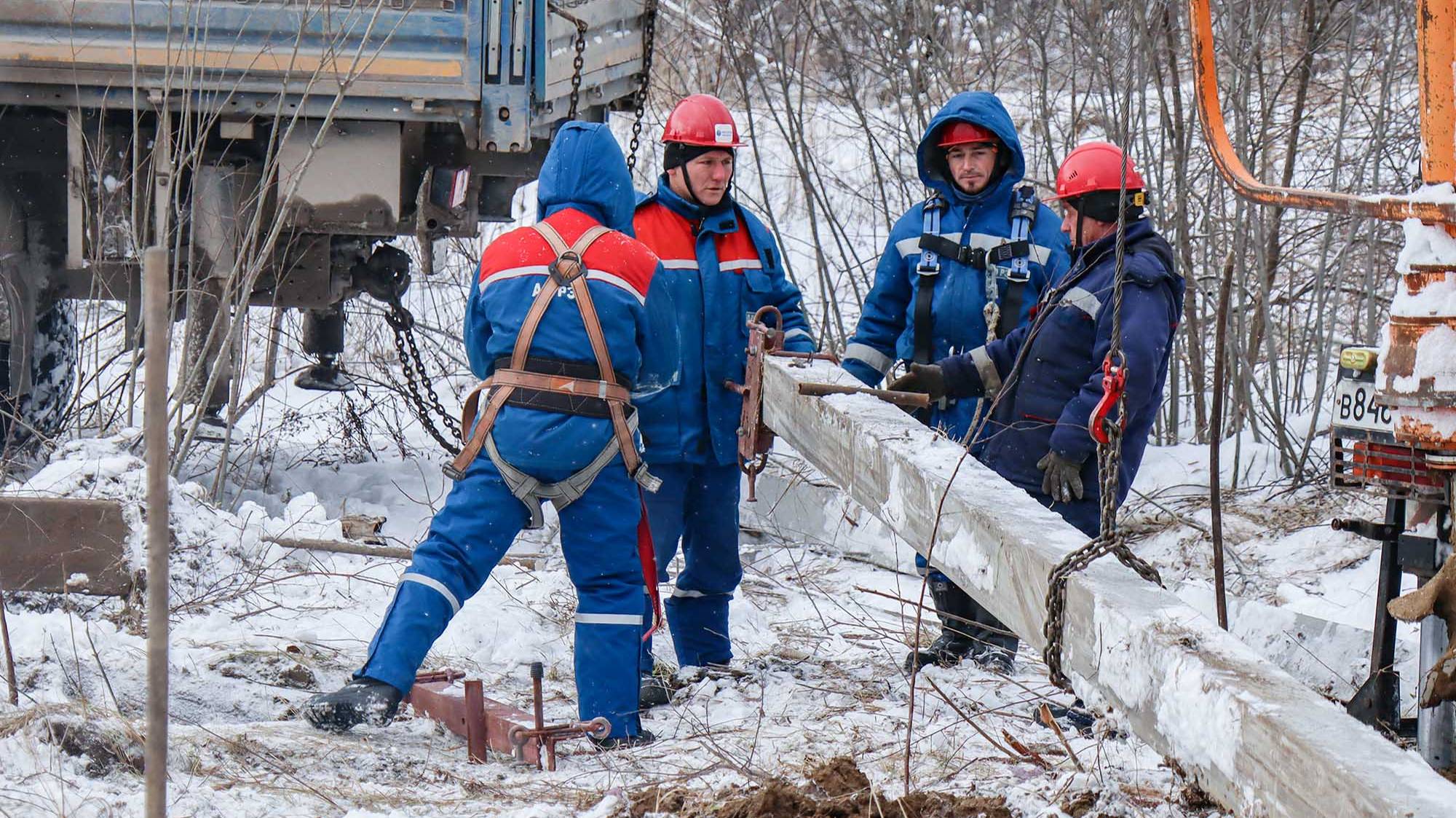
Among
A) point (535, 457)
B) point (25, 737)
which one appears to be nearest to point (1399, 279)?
point (535, 457)

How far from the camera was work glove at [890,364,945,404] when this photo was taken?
4.14 m

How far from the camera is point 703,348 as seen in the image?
4605 millimetres

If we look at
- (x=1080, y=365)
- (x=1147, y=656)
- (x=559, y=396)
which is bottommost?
(x=1147, y=656)

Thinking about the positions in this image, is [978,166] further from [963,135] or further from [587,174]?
[587,174]

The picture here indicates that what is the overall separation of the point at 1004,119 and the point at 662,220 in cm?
117

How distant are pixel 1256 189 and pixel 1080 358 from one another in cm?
A: 147

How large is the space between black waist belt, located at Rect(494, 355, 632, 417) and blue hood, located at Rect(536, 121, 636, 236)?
48 centimetres

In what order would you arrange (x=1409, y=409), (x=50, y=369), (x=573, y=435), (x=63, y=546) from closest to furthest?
(x=1409, y=409), (x=573, y=435), (x=63, y=546), (x=50, y=369)

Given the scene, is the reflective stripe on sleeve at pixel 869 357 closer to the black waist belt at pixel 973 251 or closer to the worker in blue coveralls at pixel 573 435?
the black waist belt at pixel 973 251

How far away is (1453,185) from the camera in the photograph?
7.97ft

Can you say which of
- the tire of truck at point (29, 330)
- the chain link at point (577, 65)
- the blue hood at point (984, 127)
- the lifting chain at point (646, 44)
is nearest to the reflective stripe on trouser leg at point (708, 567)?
the blue hood at point (984, 127)

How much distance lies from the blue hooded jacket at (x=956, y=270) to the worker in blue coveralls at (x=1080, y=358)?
0.27m

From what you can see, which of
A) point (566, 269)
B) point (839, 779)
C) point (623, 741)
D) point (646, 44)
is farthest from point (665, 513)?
point (646, 44)

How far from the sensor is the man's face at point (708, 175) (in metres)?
4.62
